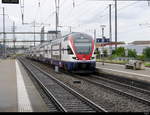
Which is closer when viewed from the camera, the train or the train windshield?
the train

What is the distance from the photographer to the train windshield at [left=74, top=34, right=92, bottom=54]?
72.9ft

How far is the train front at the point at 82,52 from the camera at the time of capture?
2208 centimetres

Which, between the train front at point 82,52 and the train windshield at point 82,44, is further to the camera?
the train windshield at point 82,44

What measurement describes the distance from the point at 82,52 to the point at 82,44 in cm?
66

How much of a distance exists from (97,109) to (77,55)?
12789 mm

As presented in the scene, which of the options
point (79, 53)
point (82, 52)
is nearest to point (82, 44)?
point (82, 52)

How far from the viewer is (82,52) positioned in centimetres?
2225

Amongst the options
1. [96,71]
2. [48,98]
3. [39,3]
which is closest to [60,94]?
[48,98]

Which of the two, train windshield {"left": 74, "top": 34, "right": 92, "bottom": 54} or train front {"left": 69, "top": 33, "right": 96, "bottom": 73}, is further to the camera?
train windshield {"left": 74, "top": 34, "right": 92, "bottom": 54}

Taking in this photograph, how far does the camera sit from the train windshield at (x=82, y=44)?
22219 mm

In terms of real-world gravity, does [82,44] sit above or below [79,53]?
above

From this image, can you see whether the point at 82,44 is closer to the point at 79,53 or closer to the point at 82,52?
the point at 82,52

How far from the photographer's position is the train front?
869 inches

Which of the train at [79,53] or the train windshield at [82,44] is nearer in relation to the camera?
the train at [79,53]
